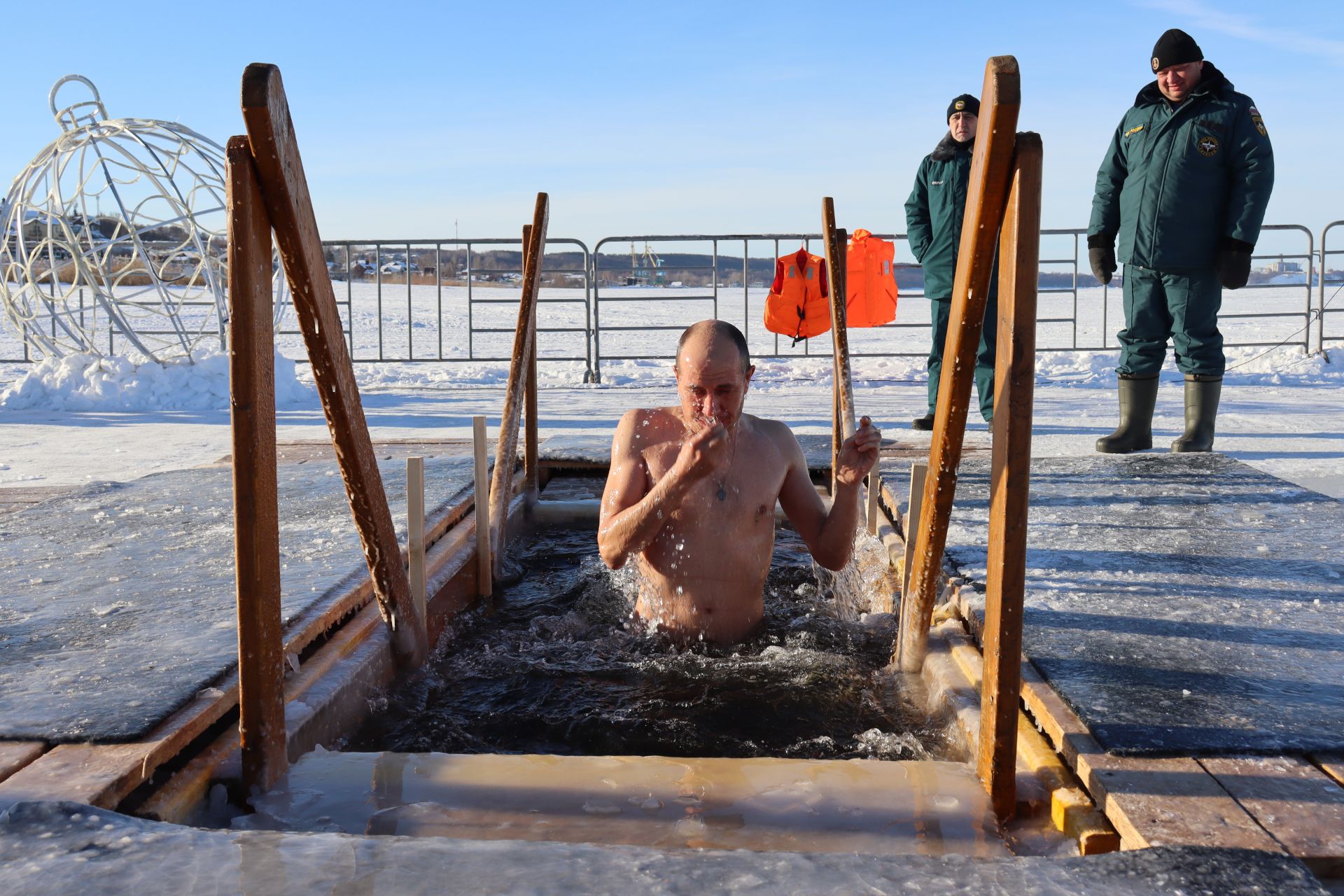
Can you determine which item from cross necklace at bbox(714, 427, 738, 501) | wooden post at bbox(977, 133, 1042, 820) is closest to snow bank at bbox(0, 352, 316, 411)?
cross necklace at bbox(714, 427, 738, 501)

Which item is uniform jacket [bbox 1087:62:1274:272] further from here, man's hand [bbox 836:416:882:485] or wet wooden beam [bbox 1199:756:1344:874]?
wet wooden beam [bbox 1199:756:1344:874]

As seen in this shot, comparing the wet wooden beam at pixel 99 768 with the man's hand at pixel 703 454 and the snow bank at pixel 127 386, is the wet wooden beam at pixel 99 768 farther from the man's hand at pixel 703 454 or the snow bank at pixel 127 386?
the snow bank at pixel 127 386

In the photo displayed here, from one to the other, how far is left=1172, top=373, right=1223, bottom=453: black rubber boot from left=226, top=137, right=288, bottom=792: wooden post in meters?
5.14

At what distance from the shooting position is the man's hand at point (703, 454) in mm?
2590

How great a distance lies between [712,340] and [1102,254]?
4098 mm

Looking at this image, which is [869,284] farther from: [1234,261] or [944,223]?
[1234,261]

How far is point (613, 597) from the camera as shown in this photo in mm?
4434

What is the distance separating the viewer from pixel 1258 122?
548cm

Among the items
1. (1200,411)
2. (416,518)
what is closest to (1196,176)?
(1200,411)

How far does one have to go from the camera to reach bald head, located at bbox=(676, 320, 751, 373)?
9.70 ft

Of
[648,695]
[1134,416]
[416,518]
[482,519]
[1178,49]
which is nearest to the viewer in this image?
[416,518]

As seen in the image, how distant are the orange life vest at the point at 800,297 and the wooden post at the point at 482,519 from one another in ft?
19.8

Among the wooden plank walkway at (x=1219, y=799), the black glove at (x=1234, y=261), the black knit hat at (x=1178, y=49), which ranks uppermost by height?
the black knit hat at (x=1178, y=49)

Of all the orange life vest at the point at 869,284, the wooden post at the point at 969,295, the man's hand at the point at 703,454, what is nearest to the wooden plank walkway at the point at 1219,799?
the wooden post at the point at 969,295
